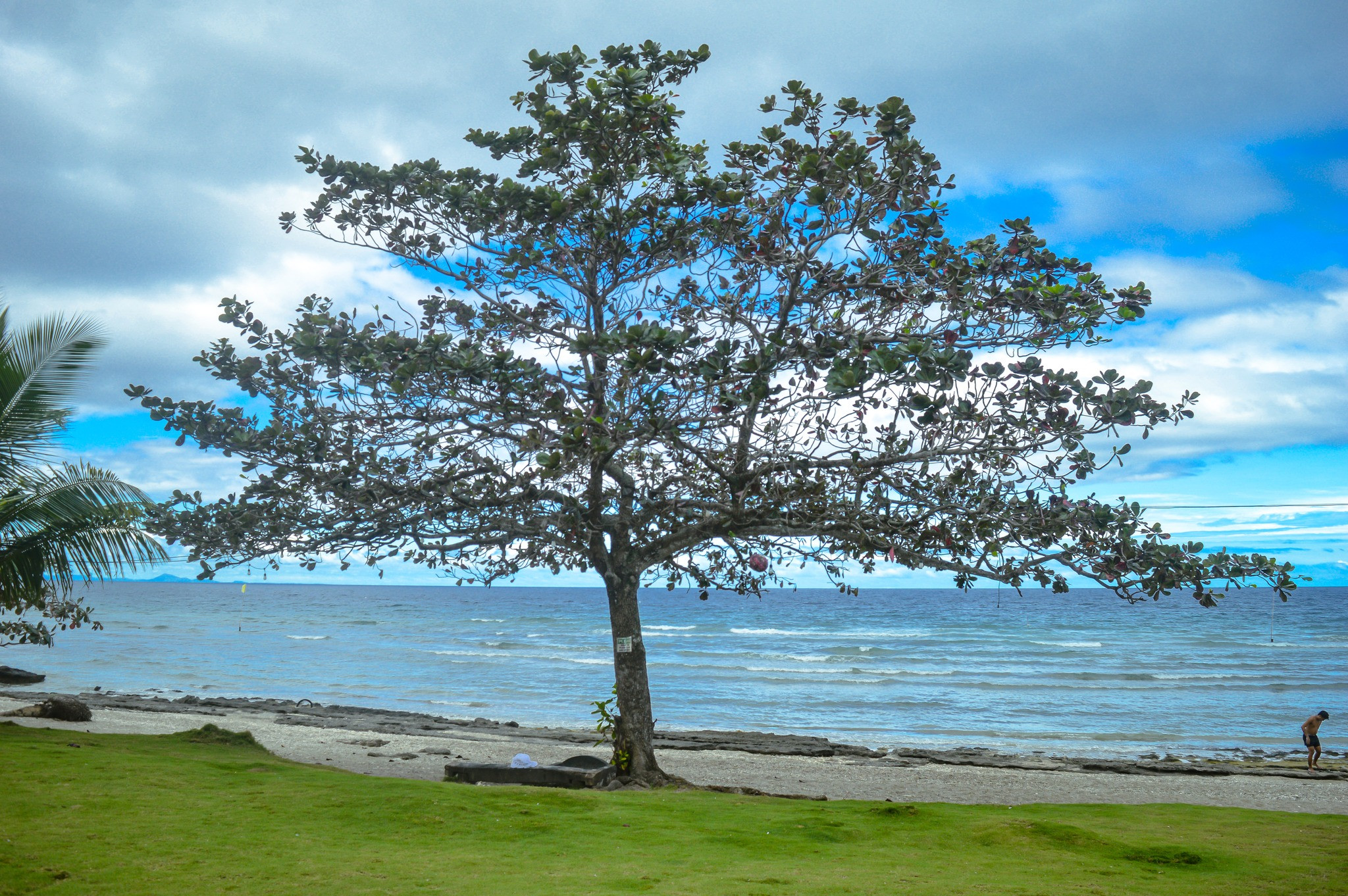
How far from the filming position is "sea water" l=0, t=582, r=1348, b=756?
76.4ft

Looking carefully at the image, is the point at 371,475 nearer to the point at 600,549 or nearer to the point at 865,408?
the point at 600,549

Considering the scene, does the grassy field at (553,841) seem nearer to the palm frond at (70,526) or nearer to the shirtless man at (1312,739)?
the palm frond at (70,526)

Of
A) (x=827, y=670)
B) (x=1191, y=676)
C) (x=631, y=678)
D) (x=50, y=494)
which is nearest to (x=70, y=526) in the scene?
(x=50, y=494)

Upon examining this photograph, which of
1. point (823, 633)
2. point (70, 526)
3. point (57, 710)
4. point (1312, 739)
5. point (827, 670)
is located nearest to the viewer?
point (70, 526)

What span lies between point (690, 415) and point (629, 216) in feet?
7.43

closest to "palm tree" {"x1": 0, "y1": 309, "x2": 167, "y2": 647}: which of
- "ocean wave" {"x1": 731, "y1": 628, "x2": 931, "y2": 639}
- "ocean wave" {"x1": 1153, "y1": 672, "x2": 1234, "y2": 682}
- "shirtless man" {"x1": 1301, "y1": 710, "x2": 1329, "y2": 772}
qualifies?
"shirtless man" {"x1": 1301, "y1": 710, "x2": 1329, "y2": 772}

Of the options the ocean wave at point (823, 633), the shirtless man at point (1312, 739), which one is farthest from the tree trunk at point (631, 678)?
the ocean wave at point (823, 633)

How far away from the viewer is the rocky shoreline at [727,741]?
55.3 ft

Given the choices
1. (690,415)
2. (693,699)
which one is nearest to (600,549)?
(690,415)

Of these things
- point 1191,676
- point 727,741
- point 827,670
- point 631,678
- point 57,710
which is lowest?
point 827,670

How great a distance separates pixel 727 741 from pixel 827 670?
16419 mm

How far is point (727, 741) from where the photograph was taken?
63.2 feet

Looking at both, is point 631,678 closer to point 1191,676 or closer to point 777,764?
point 777,764

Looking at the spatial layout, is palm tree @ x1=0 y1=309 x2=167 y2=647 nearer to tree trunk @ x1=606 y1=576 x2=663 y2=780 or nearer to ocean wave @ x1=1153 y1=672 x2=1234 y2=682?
tree trunk @ x1=606 y1=576 x2=663 y2=780
